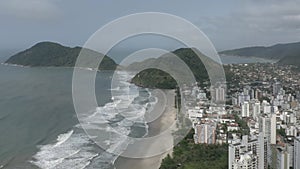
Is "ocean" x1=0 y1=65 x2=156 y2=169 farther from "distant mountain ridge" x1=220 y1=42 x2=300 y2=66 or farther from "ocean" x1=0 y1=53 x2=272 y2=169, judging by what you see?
"distant mountain ridge" x1=220 y1=42 x2=300 y2=66

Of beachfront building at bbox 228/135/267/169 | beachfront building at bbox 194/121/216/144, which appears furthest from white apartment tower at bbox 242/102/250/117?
beachfront building at bbox 228/135/267/169

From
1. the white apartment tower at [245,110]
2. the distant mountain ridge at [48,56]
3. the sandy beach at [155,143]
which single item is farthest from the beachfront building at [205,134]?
the distant mountain ridge at [48,56]

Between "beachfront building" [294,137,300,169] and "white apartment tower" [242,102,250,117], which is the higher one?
"white apartment tower" [242,102,250,117]

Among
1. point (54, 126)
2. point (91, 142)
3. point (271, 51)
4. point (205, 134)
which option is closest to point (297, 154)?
point (205, 134)

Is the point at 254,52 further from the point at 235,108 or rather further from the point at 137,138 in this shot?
the point at 137,138

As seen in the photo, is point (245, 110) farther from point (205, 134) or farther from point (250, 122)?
point (205, 134)

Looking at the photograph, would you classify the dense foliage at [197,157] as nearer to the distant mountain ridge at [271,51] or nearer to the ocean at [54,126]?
the ocean at [54,126]
